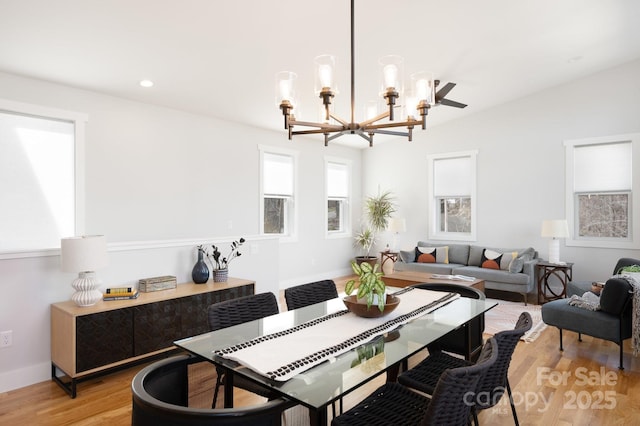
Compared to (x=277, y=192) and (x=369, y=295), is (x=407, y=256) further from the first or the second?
(x=369, y=295)

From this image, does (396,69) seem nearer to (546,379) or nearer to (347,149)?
(546,379)

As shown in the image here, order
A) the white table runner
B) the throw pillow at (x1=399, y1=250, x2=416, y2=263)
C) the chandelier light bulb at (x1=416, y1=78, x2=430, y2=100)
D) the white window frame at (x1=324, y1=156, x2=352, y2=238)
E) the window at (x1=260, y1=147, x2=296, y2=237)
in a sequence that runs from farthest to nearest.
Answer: the white window frame at (x1=324, y1=156, x2=352, y2=238) < the throw pillow at (x1=399, y1=250, x2=416, y2=263) < the window at (x1=260, y1=147, x2=296, y2=237) < the chandelier light bulb at (x1=416, y1=78, x2=430, y2=100) < the white table runner

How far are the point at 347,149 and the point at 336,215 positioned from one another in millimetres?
1392

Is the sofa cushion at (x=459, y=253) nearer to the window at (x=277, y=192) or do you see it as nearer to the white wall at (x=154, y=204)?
the white wall at (x=154, y=204)

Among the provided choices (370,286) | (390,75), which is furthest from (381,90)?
(370,286)

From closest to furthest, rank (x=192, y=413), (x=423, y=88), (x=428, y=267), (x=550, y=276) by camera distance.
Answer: (x=192, y=413)
(x=423, y=88)
(x=550, y=276)
(x=428, y=267)

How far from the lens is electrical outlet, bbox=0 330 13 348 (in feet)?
9.65

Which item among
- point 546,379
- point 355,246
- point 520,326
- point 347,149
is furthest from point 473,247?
point 520,326

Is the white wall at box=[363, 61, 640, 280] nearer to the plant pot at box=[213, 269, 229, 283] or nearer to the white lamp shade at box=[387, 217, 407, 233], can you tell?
the white lamp shade at box=[387, 217, 407, 233]

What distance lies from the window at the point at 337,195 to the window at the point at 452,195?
170 centimetres

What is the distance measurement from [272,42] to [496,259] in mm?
4649

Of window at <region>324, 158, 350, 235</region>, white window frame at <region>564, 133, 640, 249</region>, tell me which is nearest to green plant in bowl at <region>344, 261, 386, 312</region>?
white window frame at <region>564, 133, 640, 249</region>

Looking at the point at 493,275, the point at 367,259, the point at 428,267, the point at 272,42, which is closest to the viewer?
the point at 272,42

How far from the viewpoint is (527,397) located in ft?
9.34
